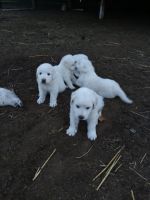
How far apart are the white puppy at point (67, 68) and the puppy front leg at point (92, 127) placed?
121cm

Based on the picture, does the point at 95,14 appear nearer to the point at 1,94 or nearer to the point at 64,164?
the point at 1,94

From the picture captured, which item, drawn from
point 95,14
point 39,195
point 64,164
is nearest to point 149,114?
point 64,164

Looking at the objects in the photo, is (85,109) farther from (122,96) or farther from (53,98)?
(122,96)

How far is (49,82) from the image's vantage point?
4711 millimetres

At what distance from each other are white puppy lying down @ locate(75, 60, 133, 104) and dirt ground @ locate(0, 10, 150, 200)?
11 cm

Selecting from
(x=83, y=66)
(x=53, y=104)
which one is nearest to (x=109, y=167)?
(x=53, y=104)

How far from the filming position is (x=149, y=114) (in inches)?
192

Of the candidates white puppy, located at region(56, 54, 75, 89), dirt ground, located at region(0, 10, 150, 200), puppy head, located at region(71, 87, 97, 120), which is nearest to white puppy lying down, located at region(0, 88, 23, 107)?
dirt ground, located at region(0, 10, 150, 200)

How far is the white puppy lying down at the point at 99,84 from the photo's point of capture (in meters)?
4.98

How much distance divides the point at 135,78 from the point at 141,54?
128 centimetres

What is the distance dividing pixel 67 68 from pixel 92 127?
133cm

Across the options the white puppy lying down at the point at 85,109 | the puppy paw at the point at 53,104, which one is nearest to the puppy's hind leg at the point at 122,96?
the white puppy lying down at the point at 85,109

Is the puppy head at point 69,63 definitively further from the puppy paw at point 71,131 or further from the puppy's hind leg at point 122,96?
the puppy paw at point 71,131

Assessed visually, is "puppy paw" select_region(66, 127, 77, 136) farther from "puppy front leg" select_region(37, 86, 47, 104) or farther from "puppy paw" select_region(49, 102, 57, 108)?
"puppy front leg" select_region(37, 86, 47, 104)
